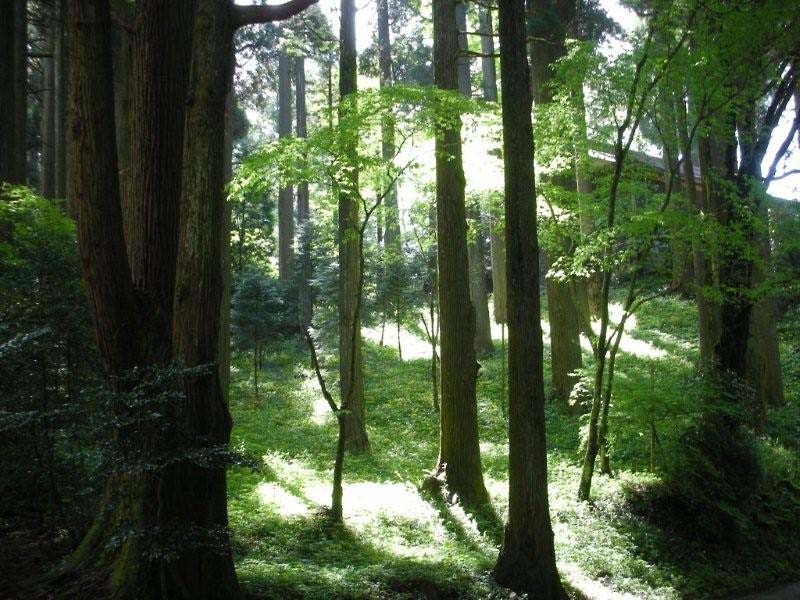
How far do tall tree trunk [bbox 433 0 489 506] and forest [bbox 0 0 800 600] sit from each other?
4 centimetres

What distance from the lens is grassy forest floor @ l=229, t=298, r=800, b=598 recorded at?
634 cm

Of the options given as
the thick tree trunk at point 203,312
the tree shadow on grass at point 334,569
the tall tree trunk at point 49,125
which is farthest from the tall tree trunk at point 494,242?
the thick tree trunk at point 203,312

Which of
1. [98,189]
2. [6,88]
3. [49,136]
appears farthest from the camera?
[49,136]

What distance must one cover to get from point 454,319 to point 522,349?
281 centimetres

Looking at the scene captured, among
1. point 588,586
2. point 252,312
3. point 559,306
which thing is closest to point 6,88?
point 588,586

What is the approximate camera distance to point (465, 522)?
27.3 ft

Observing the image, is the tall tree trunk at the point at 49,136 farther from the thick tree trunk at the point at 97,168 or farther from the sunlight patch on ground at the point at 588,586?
the sunlight patch on ground at the point at 588,586

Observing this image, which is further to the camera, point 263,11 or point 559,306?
point 559,306

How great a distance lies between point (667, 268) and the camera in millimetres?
9711

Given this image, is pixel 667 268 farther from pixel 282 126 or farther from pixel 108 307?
pixel 282 126

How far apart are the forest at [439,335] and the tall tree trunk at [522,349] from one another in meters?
0.03

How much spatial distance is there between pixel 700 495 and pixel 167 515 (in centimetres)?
748

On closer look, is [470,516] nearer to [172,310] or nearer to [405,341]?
[172,310]

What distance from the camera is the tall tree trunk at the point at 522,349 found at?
6.26 meters
